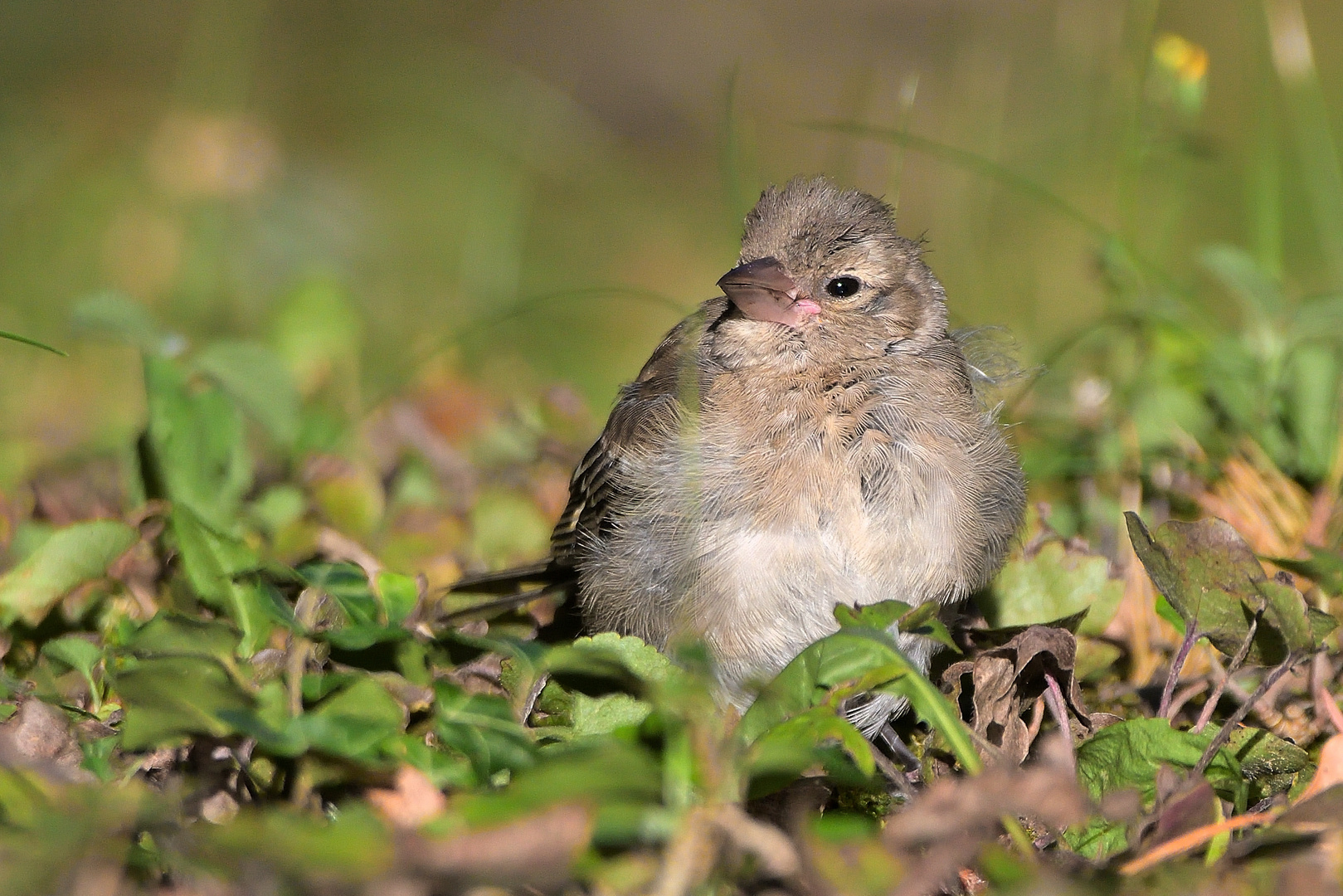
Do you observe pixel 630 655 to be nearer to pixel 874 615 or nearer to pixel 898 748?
pixel 874 615

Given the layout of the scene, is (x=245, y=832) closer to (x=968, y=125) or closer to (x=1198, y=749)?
(x=1198, y=749)

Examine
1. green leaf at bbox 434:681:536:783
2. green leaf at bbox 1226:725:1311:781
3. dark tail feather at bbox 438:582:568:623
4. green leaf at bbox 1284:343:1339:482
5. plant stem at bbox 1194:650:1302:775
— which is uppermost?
green leaf at bbox 1284:343:1339:482

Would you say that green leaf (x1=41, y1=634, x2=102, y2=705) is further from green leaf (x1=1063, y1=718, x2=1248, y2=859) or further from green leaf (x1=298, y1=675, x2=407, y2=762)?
green leaf (x1=1063, y1=718, x2=1248, y2=859)

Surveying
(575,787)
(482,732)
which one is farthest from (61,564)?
(575,787)

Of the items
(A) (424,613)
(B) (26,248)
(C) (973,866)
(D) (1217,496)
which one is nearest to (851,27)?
(B) (26,248)

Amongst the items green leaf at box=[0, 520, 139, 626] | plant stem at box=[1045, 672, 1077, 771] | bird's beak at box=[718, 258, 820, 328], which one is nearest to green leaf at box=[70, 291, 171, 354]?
green leaf at box=[0, 520, 139, 626]

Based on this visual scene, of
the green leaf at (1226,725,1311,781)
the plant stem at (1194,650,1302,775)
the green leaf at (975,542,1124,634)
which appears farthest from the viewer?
the green leaf at (975,542,1124,634)
